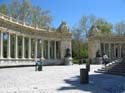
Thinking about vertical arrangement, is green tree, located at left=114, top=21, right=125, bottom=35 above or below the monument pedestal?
above

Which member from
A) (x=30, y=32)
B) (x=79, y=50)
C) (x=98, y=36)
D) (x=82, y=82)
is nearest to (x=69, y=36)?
(x=98, y=36)

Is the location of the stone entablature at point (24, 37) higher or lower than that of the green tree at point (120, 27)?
lower

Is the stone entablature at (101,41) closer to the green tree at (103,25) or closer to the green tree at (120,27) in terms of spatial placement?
the green tree at (120,27)

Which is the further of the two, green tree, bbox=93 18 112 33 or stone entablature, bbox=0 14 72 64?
green tree, bbox=93 18 112 33

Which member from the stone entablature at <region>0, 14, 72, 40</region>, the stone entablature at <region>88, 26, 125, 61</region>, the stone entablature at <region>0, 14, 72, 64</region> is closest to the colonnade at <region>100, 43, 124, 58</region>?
the stone entablature at <region>88, 26, 125, 61</region>

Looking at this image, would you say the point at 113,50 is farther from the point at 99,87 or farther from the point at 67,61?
the point at 99,87

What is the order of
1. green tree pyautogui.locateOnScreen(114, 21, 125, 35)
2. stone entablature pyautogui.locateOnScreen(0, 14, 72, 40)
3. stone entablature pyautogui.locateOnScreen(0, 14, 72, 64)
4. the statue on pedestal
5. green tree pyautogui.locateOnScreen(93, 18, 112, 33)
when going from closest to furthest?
stone entablature pyautogui.locateOnScreen(0, 14, 72, 40), stone entablature pyautogui.locateOnScreen(0, 14, 72, 64), the statue on pedestal, green tree pyautogui.locateOnScreen(114, 21, 125, 35), green tree pyautogui.locateOnScreen(93, 18, 112, 33)

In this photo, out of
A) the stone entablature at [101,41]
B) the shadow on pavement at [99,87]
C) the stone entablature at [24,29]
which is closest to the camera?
the shadow on pavement at [99,87]

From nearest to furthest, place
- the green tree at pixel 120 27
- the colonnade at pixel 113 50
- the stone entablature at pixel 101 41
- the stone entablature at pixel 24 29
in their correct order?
the stone entablature at pixel 24 29, the stone entablature at pixel 101 41, the colonnade at pixel 113 50, the green tree at pixel 120 27

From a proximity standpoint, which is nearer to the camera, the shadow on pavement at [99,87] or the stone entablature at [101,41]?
the shadow on pavement at [99,87]

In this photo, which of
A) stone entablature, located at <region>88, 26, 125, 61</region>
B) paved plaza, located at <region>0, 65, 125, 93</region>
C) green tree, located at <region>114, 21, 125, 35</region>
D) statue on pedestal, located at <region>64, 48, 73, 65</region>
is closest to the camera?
paved plaza, located at <region>0, 65, 125, 93</region>

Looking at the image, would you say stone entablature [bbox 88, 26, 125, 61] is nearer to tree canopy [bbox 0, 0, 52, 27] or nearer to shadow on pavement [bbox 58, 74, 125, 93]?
tree canopy [bbox 0, 0, 52, 27]

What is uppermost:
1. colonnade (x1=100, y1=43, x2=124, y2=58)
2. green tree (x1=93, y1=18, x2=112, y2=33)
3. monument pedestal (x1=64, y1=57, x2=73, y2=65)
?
green tree (x1=93, y1=18, x2=112, y2=33)

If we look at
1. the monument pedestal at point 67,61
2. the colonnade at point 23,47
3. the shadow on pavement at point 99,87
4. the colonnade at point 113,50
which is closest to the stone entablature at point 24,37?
the colonnade at point 23,47
